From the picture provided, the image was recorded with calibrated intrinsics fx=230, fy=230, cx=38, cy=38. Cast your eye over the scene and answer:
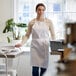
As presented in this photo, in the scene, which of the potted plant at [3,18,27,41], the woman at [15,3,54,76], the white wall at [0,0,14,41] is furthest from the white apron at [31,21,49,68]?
the white wall at [0,0,14,41]

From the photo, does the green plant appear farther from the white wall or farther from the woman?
the woman

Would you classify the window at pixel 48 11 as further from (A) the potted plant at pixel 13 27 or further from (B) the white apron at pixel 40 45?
(B) the white apron at pixel 40 45

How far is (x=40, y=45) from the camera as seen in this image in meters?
3.20

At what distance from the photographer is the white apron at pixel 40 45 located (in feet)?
10.5

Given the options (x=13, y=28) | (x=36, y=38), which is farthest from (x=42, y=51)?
(x=13, y=28)

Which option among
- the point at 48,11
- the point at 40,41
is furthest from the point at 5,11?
the point at 40,41

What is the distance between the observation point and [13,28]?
3.95 metres

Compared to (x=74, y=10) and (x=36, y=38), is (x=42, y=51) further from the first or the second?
(x=74, y=10)

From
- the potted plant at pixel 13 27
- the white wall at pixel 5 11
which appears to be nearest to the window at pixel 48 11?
the white wall at pixel 5 11

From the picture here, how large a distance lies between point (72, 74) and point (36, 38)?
243cm

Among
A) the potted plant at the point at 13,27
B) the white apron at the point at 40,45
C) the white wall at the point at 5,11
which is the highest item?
the white wall at the point at 5,11

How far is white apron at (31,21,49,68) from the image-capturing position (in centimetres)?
320

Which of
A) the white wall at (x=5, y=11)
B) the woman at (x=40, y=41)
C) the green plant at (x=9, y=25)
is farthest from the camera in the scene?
the white wall at (x=5, y=11)

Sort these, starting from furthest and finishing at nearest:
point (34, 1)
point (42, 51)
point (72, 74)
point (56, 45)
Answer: point (34, 1)
point (42, 51)
point (56, 45)
point (72, 74)
